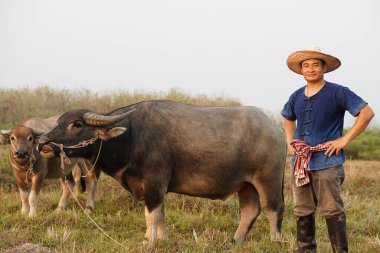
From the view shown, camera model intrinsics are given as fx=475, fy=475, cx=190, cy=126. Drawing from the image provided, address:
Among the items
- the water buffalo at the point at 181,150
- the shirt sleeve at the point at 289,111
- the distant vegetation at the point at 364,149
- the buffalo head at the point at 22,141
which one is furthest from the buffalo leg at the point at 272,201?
the distant vegetation at the point at 364,149

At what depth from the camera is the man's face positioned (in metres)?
4.08

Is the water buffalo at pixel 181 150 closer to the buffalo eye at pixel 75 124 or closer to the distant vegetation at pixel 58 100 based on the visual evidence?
the buffalo eye at pixel 75 124

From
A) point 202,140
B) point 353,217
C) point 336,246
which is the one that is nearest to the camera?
point 336,246

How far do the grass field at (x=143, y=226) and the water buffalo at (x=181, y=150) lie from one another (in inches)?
13.9

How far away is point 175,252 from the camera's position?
4625 millimetres

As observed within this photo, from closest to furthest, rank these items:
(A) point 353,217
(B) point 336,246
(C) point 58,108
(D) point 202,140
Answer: (B) point 336,246
(D) point 202,140
(A) point 353,217
(C) point 58,108

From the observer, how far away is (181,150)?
5.09m

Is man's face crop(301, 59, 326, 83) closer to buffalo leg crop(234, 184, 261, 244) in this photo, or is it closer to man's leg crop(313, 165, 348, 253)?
man's leg crop(313, 165, 348, 253)

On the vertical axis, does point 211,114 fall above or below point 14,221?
above

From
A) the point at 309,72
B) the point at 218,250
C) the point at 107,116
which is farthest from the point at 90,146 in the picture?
the point at 309,72

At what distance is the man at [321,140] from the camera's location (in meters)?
3.95

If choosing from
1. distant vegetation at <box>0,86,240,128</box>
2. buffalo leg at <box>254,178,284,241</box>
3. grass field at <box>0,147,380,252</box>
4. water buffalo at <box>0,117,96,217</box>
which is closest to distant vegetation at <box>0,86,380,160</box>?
distant vegetation at <box>0,86,240,128</box>

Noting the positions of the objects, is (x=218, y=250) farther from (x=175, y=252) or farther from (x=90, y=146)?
(x=90, y=146)

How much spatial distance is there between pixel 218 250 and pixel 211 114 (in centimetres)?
150
